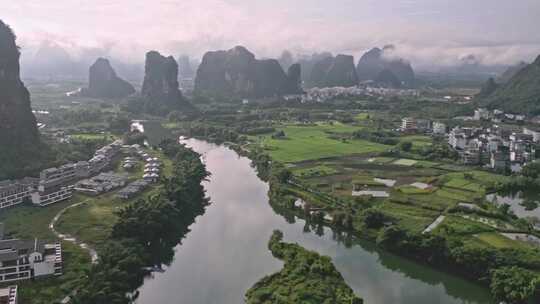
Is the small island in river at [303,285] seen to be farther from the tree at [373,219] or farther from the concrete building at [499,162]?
Answer: the concrete building at [499,162]

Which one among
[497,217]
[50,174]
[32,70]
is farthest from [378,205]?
[32,70]

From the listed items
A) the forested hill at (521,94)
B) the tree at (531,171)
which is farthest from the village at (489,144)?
the forested hill at (521,94)

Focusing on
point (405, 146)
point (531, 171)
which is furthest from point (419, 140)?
point (531, 171)

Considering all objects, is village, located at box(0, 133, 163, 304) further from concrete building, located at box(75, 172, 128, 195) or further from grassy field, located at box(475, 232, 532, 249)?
grassy field, located at box(475, 232, 532, 249)

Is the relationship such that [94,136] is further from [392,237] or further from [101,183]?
[392,237]

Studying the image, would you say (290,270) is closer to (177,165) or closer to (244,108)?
(177,165)
